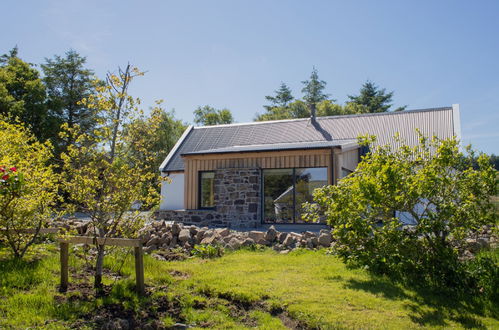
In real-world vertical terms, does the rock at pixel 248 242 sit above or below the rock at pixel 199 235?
below

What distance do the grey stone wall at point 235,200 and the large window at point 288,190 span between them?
1.23ft

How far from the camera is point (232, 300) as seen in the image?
5.62 m

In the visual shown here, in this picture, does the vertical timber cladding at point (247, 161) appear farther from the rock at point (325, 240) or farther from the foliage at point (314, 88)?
the foliage at point (314, 88)

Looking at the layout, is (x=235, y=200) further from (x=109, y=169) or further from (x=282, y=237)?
(x=109, y=169)

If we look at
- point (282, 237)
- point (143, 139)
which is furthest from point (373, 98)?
point (143, 139)

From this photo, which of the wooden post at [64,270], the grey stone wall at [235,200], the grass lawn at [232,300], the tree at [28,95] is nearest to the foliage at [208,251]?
the grass lawn at [232,300]

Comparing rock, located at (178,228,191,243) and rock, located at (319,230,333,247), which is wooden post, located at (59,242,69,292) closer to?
rock, located at (178,228,191,243)

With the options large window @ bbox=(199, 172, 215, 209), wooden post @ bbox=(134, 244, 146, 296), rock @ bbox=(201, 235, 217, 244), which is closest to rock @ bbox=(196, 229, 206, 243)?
rock @ bbox=(201, 235, 217, 244)

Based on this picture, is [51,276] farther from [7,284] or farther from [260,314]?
[260,314]

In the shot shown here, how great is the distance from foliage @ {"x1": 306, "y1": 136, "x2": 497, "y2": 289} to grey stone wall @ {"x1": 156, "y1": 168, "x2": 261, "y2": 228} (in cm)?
767

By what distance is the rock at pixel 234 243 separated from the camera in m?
9.29

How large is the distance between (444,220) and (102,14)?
908cm

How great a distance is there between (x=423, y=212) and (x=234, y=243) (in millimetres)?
4391

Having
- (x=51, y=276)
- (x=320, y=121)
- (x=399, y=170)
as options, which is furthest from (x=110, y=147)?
(x=320, y=121)
